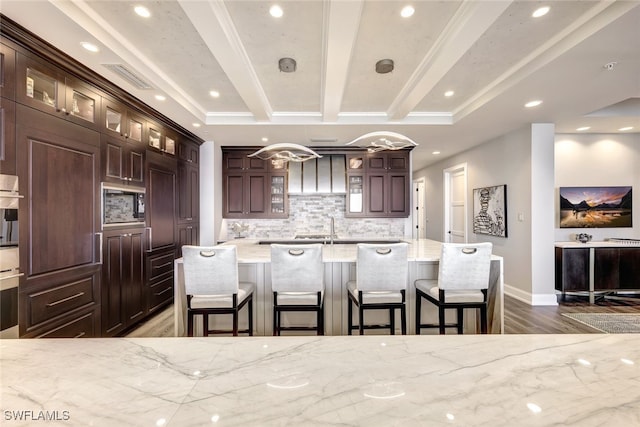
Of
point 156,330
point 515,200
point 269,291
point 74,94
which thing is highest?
point 74,94

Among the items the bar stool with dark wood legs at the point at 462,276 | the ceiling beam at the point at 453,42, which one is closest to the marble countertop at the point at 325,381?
the bar stool with dark wood legs at the point at 462,276

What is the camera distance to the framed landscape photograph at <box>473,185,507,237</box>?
443cm

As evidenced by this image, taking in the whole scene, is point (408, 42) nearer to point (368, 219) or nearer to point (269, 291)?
point (269, 291)

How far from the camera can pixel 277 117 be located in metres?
3.97

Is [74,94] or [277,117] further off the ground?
[277,117]

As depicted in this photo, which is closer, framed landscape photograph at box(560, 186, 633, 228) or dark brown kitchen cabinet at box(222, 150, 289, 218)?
framed landscape photograph at box(560, 186, 633, 228)

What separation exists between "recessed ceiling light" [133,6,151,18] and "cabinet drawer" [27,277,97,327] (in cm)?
212

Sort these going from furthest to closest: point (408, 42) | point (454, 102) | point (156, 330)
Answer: point (454, 102), point (156, 330), point (408, 42)

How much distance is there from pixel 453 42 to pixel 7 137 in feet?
10.5

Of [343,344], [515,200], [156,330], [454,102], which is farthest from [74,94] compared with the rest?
[515,200]

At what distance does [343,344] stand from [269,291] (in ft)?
6.25

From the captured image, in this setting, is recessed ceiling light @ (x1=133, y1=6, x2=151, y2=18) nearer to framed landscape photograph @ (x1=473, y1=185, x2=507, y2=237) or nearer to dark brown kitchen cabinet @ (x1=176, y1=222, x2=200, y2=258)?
dark brown kitchen cabinet @ (x1=176, y1=222, x2=200, y2=258)

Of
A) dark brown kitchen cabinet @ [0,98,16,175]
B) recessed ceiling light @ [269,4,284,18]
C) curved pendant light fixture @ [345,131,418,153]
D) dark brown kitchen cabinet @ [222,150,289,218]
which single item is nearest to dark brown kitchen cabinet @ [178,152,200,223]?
dark brown kitchen cabinet @ [222,150,289,218]

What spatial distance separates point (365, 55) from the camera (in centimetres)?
249
